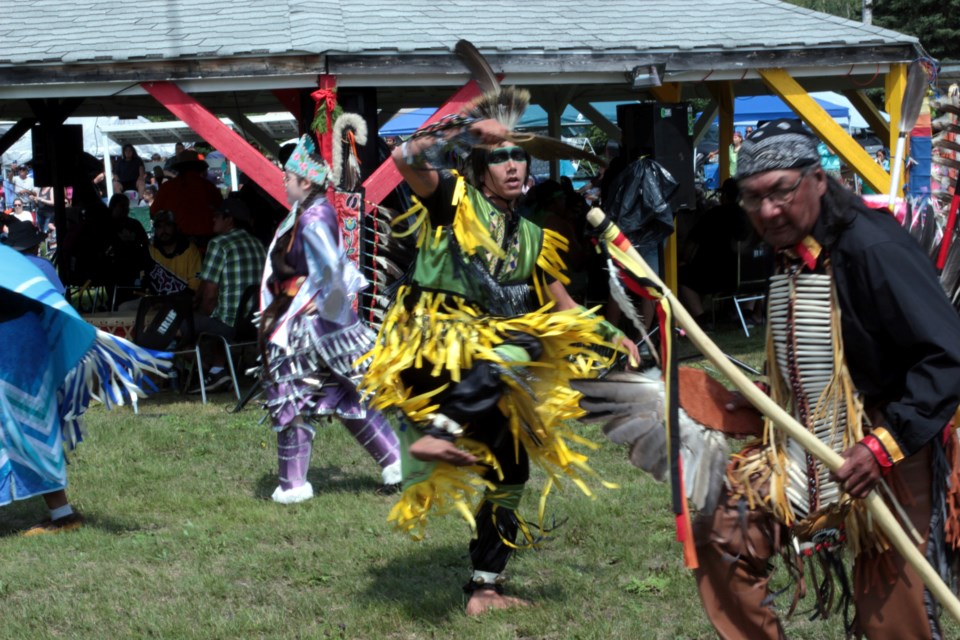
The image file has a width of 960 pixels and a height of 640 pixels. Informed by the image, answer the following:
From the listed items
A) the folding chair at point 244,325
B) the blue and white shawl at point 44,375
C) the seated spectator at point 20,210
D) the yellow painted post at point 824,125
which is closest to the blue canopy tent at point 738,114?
the seated spectator at point 20,210

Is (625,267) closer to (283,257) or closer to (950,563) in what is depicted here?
(950,563)

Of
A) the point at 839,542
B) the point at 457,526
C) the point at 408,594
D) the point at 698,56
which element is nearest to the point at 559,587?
the point at 408,594

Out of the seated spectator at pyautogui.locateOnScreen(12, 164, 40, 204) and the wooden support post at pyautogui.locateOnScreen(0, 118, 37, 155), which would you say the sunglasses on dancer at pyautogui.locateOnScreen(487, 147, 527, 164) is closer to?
the wooden support post at pyautogui.locateOnScreen(0, 118, 37, 155)

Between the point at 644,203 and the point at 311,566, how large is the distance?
5045 millimetres

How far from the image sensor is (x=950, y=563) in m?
3.08

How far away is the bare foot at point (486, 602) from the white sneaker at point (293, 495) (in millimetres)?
1832

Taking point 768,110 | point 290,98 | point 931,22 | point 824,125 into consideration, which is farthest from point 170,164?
point 931,22

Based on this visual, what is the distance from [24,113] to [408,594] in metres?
10.7

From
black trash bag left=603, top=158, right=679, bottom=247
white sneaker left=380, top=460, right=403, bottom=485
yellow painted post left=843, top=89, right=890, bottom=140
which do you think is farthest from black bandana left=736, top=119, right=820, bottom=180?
yellow painted post left=843, top=89, right=890, bottom=140

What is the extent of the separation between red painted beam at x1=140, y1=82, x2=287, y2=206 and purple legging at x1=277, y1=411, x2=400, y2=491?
247cm

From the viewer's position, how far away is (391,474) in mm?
5996

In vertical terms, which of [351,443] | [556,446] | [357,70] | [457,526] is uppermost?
[357,70]

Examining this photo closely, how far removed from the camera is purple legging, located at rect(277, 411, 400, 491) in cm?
586

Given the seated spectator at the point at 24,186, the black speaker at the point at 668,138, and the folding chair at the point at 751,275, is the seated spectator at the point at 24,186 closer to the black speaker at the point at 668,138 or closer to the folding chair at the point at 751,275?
the folding chair at the point at 751,275
